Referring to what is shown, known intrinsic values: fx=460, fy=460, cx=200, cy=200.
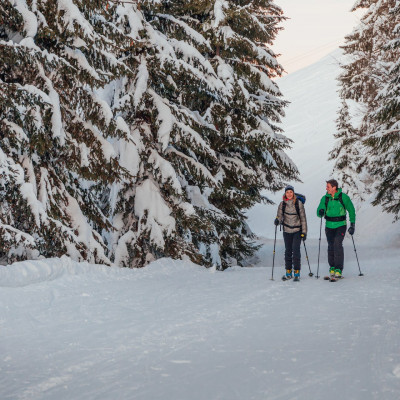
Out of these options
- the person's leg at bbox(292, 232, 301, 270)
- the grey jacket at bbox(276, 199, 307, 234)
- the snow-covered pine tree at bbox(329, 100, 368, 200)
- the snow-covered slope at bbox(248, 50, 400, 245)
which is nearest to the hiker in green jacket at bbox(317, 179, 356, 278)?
the grey jacket at bbox(276, 199, 307, 234)

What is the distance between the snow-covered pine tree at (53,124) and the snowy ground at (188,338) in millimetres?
863

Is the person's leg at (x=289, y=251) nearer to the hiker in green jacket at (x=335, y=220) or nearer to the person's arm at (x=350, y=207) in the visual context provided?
the hiker in green jacket at (x=335, y=220)

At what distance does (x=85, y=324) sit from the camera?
562 cm

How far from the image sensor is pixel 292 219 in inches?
399

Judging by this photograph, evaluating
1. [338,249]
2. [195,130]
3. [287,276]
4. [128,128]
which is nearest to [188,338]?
[287,276]

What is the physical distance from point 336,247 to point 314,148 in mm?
103436

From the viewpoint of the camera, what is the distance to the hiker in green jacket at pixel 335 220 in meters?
9.55

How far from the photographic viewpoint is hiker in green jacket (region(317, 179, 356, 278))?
955 cm

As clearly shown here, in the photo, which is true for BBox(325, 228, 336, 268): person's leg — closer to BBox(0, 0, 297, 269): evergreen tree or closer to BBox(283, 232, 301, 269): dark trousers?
BBox(283, 232, 301, 269): dark trousers

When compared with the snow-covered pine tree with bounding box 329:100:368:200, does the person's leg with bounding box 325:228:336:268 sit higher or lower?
lower

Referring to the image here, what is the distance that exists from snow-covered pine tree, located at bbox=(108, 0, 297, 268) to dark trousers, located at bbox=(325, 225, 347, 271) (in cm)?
294

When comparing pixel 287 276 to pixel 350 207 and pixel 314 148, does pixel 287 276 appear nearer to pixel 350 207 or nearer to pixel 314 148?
pixel 350 207

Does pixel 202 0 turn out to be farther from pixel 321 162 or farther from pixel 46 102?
pixel 321 162

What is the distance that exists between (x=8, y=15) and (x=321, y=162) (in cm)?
9523
